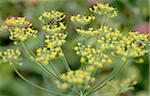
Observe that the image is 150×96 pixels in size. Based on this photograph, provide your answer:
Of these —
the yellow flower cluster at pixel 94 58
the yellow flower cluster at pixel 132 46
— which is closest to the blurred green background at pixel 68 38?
the yellow flower cluster at pixel 132 46

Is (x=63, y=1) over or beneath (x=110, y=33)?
over

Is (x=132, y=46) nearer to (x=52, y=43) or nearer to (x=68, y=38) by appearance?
(x=52, y=43)

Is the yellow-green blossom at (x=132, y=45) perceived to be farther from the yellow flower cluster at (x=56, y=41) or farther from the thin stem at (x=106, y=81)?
the yellow flower cluster at (x=56, y=41)

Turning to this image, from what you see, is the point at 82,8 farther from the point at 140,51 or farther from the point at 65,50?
the point at 140,51

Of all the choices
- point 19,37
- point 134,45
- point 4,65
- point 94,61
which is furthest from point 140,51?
point 4,65

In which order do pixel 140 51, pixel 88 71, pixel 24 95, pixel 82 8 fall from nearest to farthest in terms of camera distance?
pixel 88 71, pixel 140 51, pixel 24 95, pixel 82 8

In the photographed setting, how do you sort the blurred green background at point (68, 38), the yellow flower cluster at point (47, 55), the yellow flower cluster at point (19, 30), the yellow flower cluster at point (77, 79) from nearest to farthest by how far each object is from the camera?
the yellow flower cluster at point (77, 79), the yellow flower cluster at point (47, 55), the yellow flower cluster at point (19, 30), the blurred green background at point (68, 38)

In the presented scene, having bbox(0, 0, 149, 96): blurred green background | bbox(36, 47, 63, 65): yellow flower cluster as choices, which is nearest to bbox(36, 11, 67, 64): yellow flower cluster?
bbox(36, 47, 63, 65): yellow flower cluster

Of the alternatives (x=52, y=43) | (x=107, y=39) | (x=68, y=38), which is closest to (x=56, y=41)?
(x=52, y=43)
